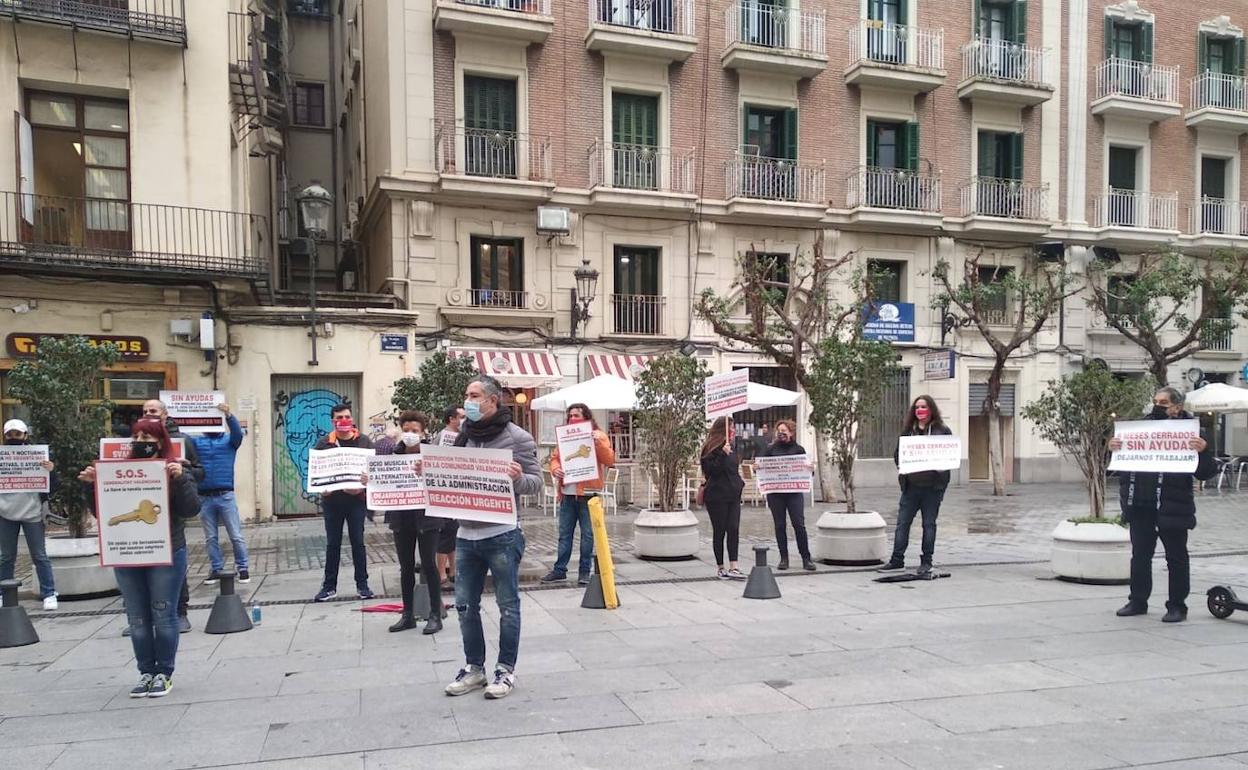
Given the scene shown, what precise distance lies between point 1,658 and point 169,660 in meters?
2.19

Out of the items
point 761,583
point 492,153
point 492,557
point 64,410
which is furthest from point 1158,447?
point 492,153

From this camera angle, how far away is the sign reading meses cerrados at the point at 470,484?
5160 millimetres

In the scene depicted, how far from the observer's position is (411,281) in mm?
17828

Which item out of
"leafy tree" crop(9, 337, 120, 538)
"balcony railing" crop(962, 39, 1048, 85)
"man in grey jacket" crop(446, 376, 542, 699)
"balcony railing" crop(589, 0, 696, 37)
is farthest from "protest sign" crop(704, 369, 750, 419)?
"balcony railing" crop(962, 39, 1048, 85)

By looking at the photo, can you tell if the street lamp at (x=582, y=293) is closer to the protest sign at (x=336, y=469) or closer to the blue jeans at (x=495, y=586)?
the protest sign at (x=336, y=469)

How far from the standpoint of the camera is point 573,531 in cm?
913

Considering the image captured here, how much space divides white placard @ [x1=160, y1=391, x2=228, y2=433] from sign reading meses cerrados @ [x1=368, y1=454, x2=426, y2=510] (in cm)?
272

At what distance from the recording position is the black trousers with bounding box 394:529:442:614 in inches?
280

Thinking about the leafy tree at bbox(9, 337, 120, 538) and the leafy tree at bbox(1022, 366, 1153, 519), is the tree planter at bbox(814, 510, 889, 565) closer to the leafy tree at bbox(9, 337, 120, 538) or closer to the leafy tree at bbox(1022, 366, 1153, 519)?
the leafy tree at bbox(1022, 366, 1153, 519)

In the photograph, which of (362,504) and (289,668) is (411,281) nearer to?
(362,504)

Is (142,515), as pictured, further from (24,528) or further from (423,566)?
(24,528)

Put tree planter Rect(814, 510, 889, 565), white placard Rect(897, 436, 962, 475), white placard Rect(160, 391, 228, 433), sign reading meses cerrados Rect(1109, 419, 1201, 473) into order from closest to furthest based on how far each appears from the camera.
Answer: sign reading meses cerrados Rect(1109, 419, 1201, 473) < white placard Rect(897, 436, 962, 475) < white placard Rect(160, 391, 228, 433) < tree planter Rect(814, 510, 889, 565)

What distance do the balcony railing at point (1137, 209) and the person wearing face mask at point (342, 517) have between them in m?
22.4

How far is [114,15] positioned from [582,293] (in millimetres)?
9918
